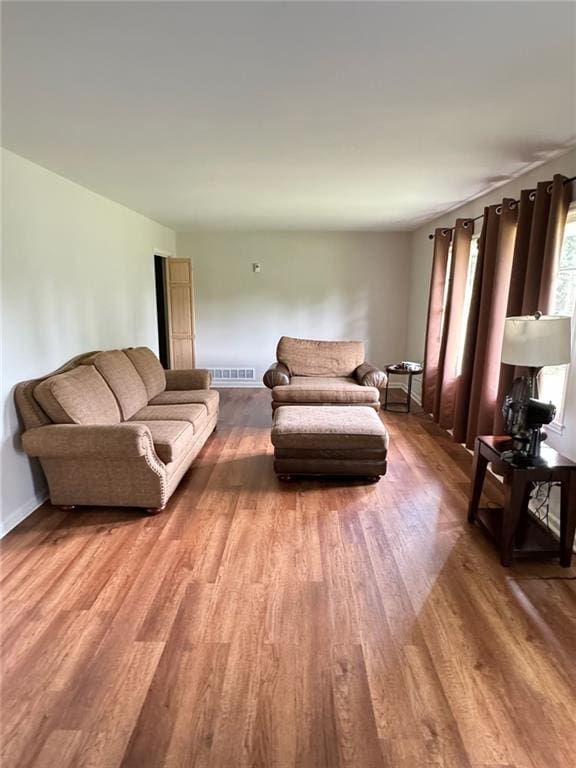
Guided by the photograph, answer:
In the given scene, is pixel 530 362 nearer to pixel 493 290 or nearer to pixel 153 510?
pixel 493 290

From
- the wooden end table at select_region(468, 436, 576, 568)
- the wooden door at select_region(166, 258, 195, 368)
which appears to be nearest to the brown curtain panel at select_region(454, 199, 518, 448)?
the wooden end table at select_region(468, 436, 576, 568)

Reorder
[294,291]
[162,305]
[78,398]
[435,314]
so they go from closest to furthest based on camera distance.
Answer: [78,398] → [435,314] → [162,305] → [294,291]

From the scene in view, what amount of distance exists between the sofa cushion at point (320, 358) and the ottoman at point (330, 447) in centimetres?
182

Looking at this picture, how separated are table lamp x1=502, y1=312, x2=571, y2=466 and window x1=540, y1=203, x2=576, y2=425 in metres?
0.52

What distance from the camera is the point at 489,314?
344cm

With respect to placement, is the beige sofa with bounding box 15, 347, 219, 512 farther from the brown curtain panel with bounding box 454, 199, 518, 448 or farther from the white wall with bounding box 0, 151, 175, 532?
the brown curtain panel with bounding box 454, 199, 518, 448

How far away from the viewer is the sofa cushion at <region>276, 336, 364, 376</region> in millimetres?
5238

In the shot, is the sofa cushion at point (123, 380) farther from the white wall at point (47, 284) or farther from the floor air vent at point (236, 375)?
the floor air vent at point (236, 375)

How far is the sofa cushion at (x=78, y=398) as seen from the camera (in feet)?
9.20

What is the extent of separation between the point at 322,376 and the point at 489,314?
7.12ft

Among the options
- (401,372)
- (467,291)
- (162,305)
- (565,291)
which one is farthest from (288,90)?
(162,305)

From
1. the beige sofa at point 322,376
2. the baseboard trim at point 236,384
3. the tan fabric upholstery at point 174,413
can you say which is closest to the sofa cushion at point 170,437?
the tan fabric upholstery at point 174,413

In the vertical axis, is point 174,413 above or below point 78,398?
below

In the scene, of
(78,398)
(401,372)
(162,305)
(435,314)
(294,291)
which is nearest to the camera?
(78,398)
